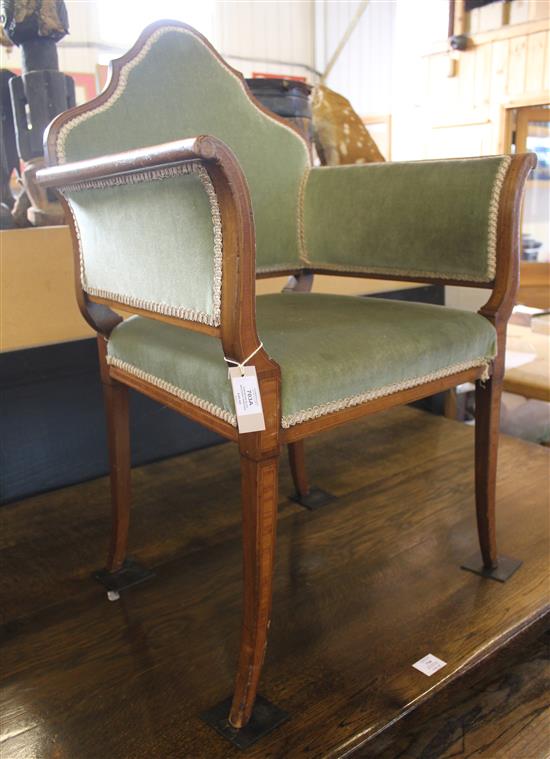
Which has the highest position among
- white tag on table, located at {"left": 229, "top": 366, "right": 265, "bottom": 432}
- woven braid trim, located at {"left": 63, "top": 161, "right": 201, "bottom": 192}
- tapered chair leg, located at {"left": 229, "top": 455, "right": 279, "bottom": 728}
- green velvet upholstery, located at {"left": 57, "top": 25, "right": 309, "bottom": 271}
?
green velvet upholstery, located at {"left": 57, "top": 25, "right": 309, "bottom": 271}

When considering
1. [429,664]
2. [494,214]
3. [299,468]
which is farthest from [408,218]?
[429,664]

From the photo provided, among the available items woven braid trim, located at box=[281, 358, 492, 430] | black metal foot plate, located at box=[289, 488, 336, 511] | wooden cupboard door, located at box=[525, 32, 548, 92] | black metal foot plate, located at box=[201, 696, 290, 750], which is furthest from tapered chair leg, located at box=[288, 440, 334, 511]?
wooden cupboard door, located at box=[525, 32, 548, 92]

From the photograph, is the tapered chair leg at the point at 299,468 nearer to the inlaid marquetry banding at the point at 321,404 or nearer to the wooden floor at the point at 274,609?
the wooden floor at the point at 274,609

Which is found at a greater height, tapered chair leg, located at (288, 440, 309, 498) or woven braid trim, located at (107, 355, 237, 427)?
woven braid trim, located at (107, 355, 237, 427)

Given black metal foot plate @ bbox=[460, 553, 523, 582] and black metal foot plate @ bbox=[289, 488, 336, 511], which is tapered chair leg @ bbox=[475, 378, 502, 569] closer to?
black metal foot plate @ bbox=[460, 553, 523, 582]

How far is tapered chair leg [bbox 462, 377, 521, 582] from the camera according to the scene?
1052 mm

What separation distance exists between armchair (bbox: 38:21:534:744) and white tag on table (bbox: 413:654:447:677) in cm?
25

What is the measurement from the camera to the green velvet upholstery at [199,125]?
3.26 ft

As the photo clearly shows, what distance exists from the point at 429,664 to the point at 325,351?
462mm

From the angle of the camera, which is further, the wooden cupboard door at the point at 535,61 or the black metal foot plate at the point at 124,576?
the wooden cupboard door at the point at 535,61

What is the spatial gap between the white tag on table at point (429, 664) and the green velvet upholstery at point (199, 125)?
67 cm

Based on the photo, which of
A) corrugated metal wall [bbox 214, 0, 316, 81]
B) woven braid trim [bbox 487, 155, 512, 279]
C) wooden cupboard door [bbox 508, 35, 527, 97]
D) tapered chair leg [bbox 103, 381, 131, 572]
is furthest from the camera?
wooden cupboard door [bbox 508, 35, 527, 97]

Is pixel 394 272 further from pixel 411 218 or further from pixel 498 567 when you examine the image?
pixel 498 567

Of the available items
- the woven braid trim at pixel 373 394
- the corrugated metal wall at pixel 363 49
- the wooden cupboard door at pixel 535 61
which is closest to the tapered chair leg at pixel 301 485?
the woven braid trim at pixel 373 394
